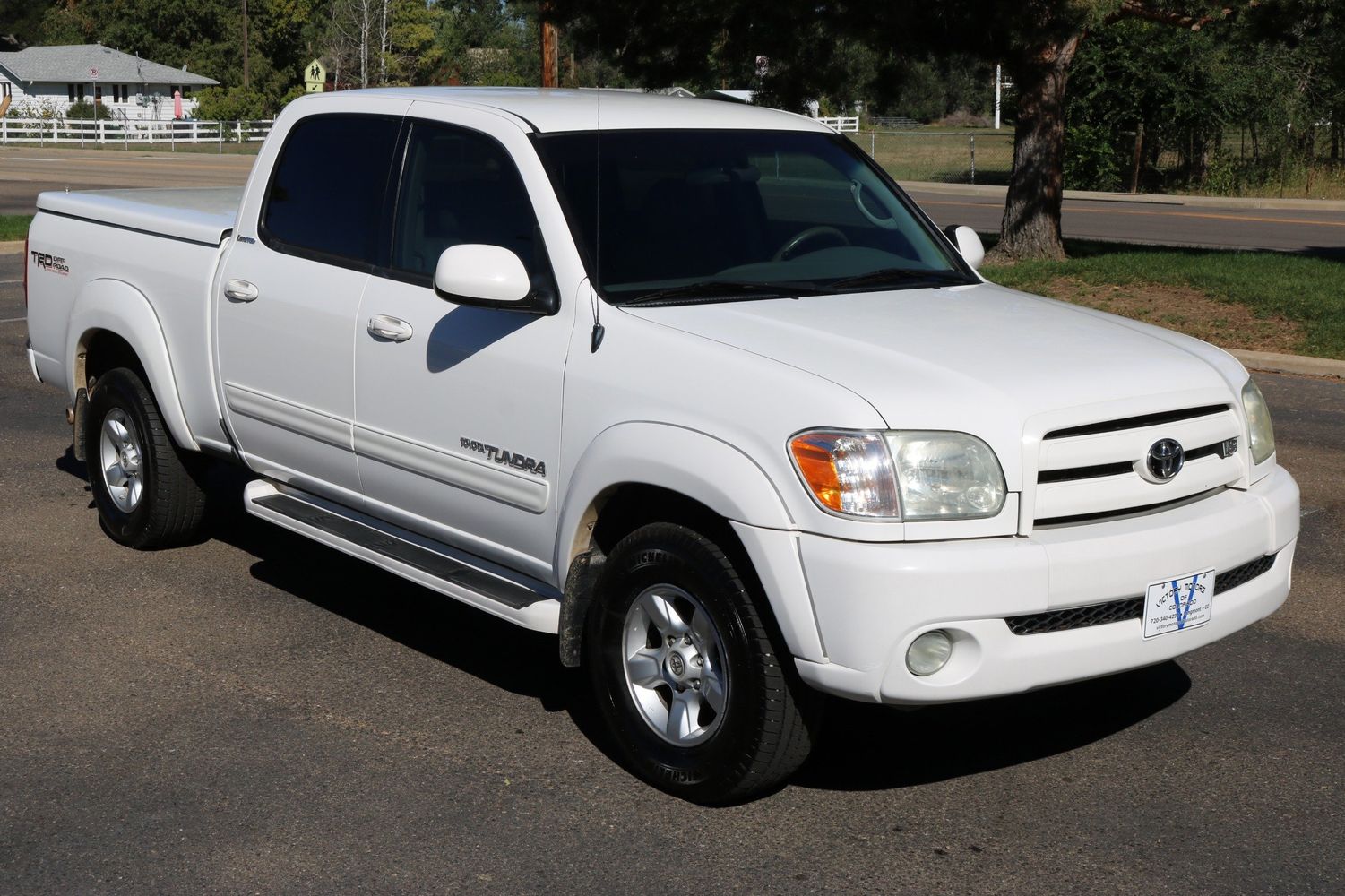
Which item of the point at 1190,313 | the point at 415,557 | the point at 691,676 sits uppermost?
the point at 1190,313

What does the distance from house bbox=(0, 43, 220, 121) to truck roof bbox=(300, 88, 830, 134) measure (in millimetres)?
75924

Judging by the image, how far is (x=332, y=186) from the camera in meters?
6.02

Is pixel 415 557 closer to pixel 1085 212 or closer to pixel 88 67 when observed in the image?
pixel 1085 212

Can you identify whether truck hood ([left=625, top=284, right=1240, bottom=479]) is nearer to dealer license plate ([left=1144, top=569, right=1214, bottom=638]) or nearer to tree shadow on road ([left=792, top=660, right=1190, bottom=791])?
dealer license plate ([left=1144, top=569, right=1214, bottom=638])

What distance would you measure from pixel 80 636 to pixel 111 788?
1.54 m

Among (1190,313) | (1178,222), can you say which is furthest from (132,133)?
(1190,313)

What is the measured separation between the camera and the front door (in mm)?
4969

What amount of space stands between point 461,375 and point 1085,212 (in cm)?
2739

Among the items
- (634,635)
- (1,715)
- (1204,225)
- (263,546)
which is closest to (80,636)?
(1,715)

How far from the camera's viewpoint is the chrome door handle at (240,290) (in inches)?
241

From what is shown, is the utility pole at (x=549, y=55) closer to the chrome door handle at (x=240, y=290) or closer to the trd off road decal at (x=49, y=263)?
the trd off road decal at (x=49, y=263)

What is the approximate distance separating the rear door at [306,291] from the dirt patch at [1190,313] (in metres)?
9.04

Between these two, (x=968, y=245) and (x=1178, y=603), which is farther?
(x=968, y=245)

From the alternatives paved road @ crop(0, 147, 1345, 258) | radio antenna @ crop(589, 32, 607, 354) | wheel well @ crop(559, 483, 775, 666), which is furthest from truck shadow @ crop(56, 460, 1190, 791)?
paved road @ crop(0, 147, 1345, 258)
